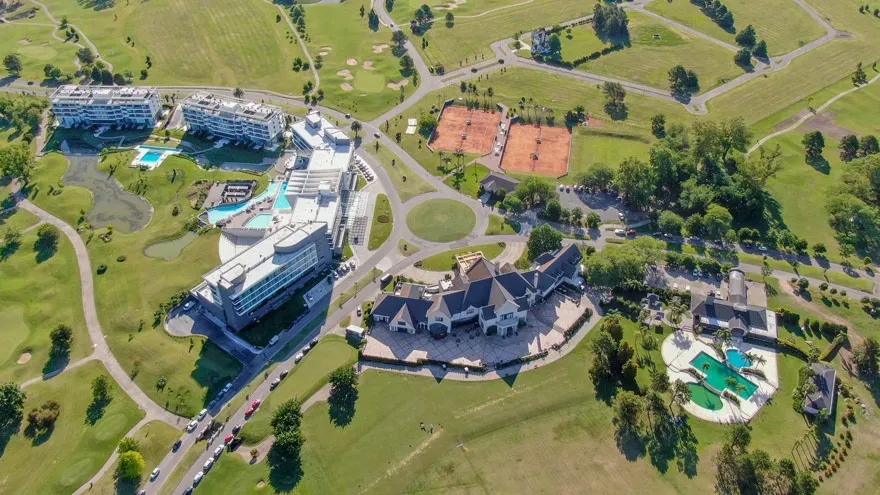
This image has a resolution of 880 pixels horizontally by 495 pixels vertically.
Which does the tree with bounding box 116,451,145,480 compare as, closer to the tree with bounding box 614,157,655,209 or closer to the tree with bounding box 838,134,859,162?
the tree with bounding box 614,157,655,209

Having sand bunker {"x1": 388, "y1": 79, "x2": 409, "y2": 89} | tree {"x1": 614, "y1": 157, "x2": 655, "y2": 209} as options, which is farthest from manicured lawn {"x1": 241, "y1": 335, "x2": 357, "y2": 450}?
sand bunker {"x1": 388, "y1": 79, "x2": 409, "y2": 89}

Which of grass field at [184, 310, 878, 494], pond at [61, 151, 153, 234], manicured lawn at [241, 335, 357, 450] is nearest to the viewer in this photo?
grass field at [184, 310, 878, 494]

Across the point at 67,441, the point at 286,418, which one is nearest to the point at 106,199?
the point at 67,441

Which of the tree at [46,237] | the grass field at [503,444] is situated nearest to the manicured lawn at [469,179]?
the grass field at [503,444]

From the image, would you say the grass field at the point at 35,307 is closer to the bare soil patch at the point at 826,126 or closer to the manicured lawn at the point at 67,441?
the manicured lawn at the point at 67,441

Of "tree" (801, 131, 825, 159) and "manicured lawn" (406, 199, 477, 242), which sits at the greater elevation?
"tree" (801, 131, 825, 159)

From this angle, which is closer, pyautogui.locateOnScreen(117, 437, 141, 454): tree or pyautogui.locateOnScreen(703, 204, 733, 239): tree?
pyautogui.locateOnScreen(117, 437, 141, 454): tree

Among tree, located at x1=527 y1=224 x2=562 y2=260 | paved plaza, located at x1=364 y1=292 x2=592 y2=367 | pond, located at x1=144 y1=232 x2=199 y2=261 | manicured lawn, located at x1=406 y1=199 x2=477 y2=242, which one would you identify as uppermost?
tree, located at x1=527 y1=224 x2=562 y2=260

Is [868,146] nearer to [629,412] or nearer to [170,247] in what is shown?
[629,412]
